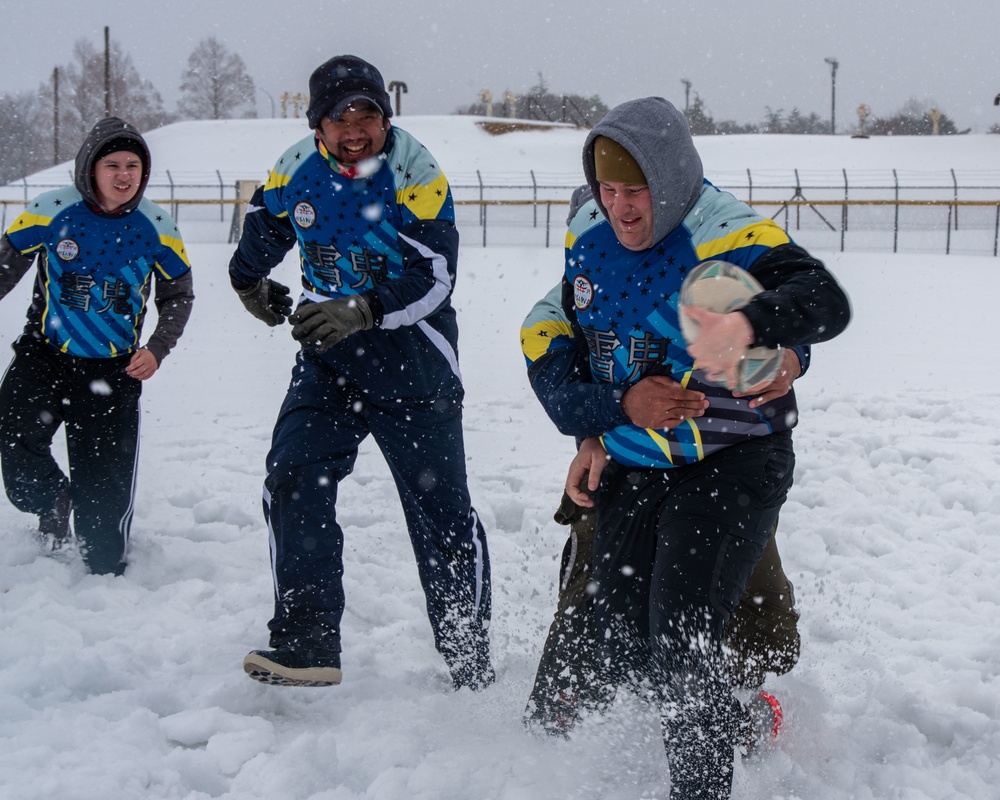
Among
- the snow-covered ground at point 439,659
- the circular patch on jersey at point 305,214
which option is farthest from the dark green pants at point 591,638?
the circular patch on jersey at point 305,214

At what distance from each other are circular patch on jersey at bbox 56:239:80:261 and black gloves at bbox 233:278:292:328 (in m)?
0.83

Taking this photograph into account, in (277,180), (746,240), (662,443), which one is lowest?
(662,443)

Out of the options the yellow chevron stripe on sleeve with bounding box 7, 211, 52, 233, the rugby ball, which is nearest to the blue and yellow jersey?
the rugby ball

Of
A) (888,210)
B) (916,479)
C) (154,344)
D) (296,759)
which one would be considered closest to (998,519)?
(916,479)

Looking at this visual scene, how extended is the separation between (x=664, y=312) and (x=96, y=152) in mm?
2446

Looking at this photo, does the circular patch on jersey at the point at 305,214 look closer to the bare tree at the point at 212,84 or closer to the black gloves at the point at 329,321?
the black gloves at the point at 329,321

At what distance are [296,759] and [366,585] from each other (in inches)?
56.4

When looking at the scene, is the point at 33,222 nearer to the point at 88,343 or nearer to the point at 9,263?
the point at 9,263

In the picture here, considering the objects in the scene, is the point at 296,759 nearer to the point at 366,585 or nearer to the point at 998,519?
the point at 366,585

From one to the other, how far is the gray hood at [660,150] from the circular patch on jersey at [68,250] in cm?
230

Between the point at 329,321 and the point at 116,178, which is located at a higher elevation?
the point at 116,178

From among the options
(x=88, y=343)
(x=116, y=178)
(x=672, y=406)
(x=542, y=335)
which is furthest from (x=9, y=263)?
(x=672, y=406)

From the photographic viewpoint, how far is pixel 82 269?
379 centimetres

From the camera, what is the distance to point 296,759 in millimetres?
2514
